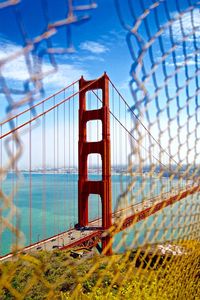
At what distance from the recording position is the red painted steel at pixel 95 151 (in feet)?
17.5

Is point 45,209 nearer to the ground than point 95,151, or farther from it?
nearer to the ground

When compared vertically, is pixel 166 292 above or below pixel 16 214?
below

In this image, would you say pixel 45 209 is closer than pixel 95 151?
No

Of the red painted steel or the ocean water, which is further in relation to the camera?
the red painted steel

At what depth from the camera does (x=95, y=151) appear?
18.6 ft

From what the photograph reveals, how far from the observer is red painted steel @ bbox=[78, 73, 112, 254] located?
533 cm

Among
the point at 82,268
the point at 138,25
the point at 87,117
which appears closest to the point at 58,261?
the point at 82,268

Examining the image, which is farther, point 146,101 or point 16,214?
point 146,101

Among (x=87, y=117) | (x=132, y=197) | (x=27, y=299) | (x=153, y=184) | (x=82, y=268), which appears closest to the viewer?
(x=132, y=197)

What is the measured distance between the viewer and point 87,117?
5.99 m

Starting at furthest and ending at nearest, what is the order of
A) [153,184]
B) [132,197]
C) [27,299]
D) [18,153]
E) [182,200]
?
[27,299] < [182,200] < [153,184] < [132,197] < [18,153]

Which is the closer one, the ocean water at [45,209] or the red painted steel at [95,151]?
the ocean water at [45,209]

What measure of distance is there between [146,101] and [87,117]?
5.26 meters

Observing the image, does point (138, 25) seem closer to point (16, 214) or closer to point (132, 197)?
point (132, 197)
